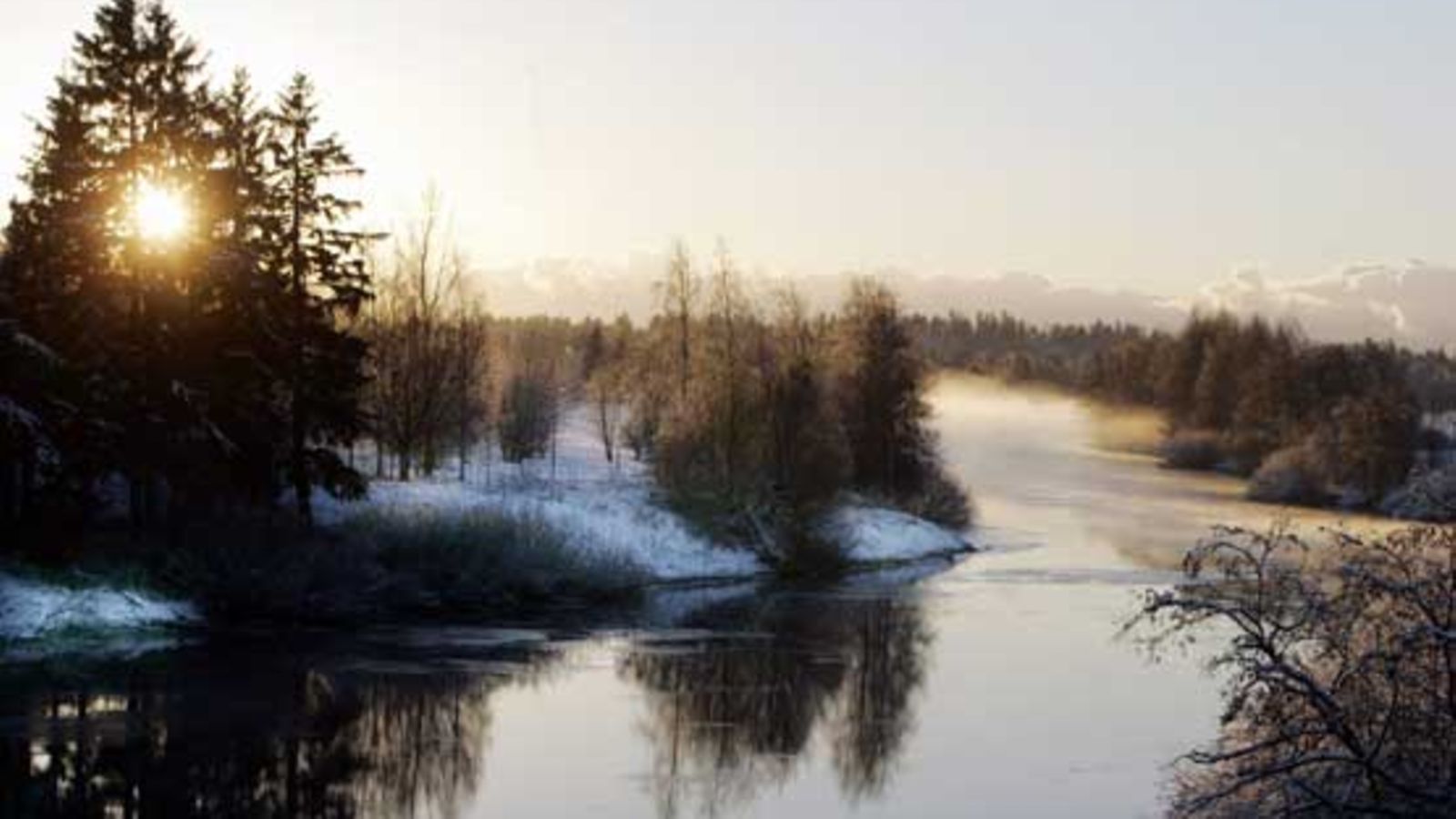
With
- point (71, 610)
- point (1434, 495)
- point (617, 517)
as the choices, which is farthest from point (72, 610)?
point (1434, 495)

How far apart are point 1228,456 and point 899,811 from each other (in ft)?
361

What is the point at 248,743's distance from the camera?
92.9 feet

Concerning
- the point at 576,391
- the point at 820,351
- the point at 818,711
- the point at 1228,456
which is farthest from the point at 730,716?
the point at 576,391

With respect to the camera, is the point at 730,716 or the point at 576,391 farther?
the point at 576,391

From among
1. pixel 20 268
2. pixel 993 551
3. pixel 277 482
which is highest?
pixel 20 268

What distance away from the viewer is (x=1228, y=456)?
12838cm

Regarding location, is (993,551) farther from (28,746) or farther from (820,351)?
(28,746)

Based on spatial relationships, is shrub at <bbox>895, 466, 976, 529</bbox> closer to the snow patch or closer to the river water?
the snow patch

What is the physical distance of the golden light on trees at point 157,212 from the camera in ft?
141

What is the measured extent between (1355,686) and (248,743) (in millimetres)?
18087

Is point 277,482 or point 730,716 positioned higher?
point 277,482

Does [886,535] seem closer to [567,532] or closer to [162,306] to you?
[567,532]

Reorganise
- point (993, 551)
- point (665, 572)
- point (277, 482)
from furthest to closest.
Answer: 1. point (993, 551)
2. point (665, 572)
3. point (277, 482)

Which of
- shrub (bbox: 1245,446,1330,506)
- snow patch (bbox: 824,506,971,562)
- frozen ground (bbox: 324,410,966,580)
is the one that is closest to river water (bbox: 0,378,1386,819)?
frozen ground (bbox: 324,410,966,580)
